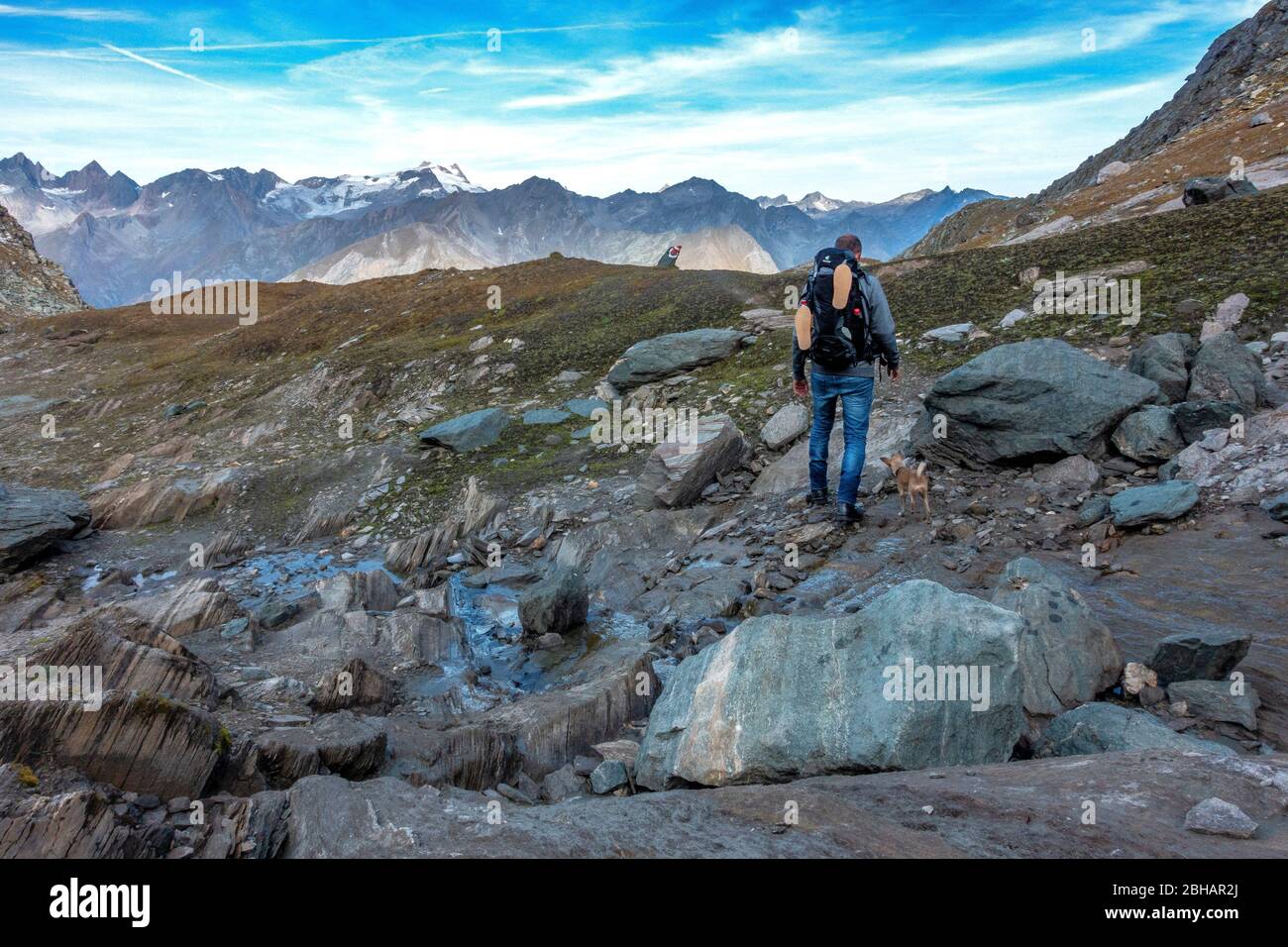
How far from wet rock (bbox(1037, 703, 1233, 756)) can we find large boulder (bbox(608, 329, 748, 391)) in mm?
15105

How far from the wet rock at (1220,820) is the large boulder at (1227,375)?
8.37 meters

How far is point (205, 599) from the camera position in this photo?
1075cm

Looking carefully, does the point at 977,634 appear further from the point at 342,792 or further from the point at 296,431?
the point at 296,431

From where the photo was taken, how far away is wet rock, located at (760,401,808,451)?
1415cm

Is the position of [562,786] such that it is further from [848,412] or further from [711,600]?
[848,412]

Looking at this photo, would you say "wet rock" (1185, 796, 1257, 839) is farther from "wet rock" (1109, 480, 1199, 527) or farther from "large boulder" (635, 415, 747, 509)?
"large boulder" (635, 415, 747, 509)

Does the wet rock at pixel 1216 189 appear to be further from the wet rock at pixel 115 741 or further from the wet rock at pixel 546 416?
the wet rock at pixel 115 741

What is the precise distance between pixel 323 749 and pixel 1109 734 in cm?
676

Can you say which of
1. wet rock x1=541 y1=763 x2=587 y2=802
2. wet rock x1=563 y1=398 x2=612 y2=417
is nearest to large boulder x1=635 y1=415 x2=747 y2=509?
wet rock x1=563 y1=398 x2=612 y2=417

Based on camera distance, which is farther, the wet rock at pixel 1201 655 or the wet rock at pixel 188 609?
the wet rock at pixel 188 609

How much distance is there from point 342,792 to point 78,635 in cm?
441

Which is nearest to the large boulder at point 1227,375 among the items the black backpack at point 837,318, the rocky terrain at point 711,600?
the rocky terrain at point 711,600

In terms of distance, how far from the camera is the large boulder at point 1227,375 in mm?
9992
